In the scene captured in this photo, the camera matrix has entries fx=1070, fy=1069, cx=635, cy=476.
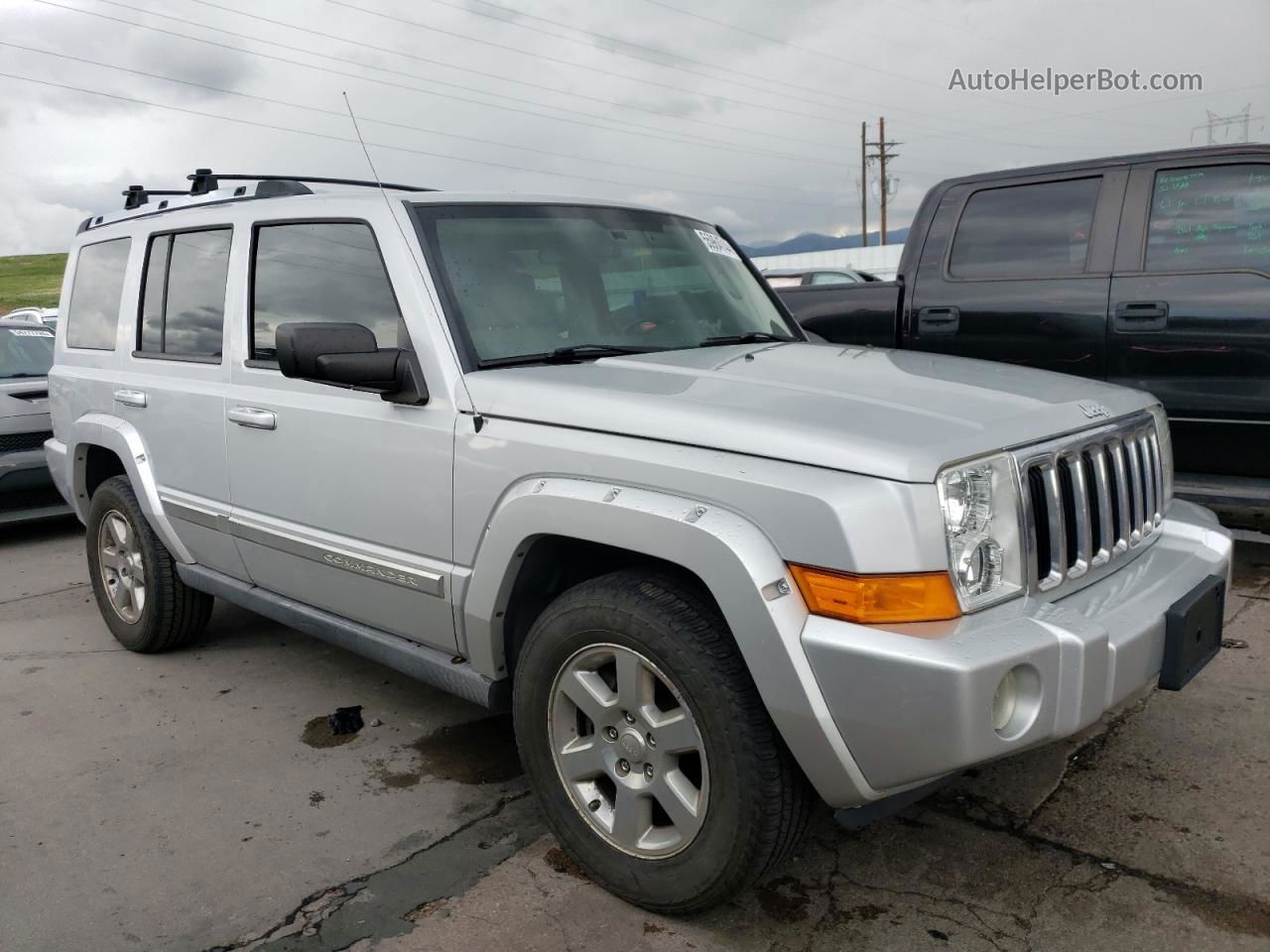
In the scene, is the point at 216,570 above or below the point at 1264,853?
above

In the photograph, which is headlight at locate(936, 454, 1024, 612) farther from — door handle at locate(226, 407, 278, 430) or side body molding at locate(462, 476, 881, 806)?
door handle at locate(226, 407, 278, 430)

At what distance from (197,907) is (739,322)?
238cm

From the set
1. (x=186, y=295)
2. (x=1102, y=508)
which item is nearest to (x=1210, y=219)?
(x=1102, y=508)

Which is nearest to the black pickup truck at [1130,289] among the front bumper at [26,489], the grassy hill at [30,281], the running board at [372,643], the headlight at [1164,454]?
the headlight at [1164,454]

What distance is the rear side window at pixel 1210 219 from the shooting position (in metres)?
4.85

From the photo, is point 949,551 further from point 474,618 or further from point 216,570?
point 216,570

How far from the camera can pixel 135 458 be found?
14.0 feet

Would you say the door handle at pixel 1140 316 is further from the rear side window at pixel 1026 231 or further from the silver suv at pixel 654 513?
the silver suv at pixel 654 513

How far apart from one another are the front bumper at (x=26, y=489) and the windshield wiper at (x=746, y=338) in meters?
5.41

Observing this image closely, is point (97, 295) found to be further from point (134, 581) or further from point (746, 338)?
point (746, 338)

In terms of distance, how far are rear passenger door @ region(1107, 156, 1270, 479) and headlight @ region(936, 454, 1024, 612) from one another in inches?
123

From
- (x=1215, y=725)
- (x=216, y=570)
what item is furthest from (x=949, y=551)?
(x=216, y=570)

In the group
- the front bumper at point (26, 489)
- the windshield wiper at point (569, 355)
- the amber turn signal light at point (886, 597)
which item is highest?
the windshield wiper at point (569, 355)

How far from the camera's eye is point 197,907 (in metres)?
2.71
